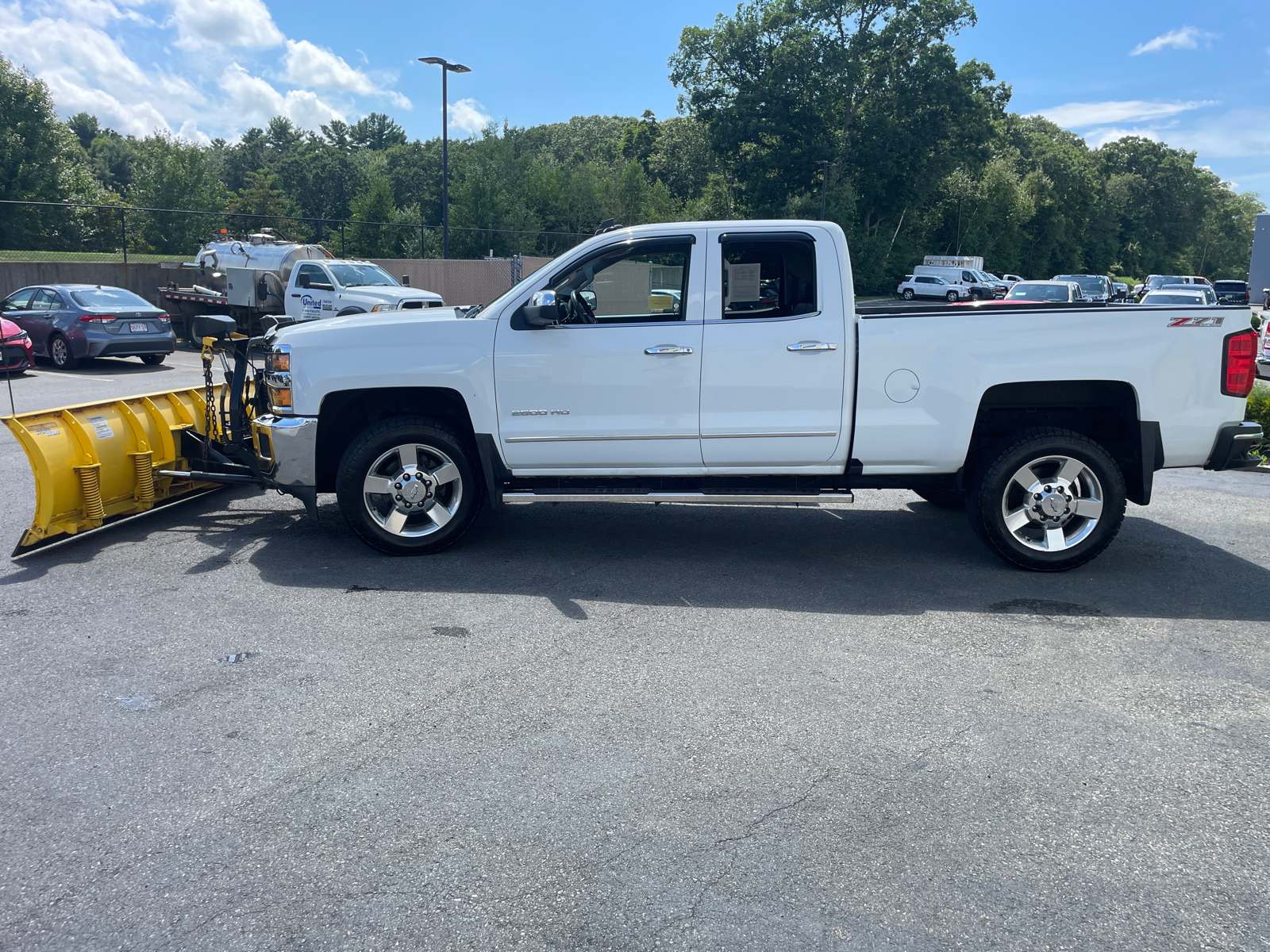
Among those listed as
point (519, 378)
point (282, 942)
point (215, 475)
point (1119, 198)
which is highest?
point (1119, 198)

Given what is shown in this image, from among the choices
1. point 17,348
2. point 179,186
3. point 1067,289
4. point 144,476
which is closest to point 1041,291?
point 1067,289

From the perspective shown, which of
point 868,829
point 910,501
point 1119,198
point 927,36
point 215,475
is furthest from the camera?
point 1119,198

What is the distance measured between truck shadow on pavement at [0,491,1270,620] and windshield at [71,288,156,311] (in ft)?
38.9

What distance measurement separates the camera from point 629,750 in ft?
12.5

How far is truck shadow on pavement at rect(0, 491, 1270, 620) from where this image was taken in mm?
5707

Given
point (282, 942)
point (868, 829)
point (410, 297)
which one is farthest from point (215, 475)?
point (410, 297)

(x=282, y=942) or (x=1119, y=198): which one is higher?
(x=1119, y=198)

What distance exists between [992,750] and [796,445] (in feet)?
8.61

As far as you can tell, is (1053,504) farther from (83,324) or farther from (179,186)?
(179,186)

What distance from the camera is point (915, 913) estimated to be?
2850 mm

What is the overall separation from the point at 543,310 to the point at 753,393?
1408mm

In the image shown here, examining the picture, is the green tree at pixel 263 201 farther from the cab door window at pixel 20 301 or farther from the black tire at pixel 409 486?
the black tire at pixel 409 486

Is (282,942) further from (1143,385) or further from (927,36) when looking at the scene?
(927,36)

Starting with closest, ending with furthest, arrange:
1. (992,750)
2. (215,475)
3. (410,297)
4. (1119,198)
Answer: (992,750) < (215,475) < (410,297) < (1119,198)
